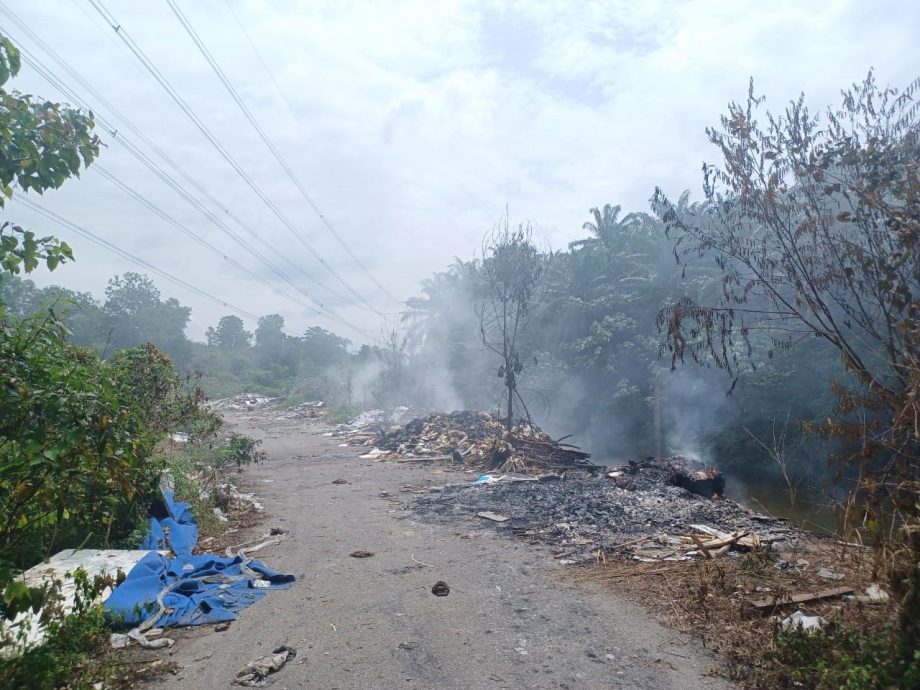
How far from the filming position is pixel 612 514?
9398 millimetres

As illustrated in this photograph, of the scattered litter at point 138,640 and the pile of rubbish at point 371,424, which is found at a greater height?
the pile of rubbish at point 371,424

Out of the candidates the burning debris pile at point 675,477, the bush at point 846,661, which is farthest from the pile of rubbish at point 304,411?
the bush at point 846,661

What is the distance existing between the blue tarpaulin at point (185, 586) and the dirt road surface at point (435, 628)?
0.76ft

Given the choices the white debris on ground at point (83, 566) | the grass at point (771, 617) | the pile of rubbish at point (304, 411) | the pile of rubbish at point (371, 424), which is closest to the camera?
the grass at point (771, 617)

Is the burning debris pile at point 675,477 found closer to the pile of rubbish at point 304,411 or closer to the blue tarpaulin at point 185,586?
the blue tarpaulin at point 185,586

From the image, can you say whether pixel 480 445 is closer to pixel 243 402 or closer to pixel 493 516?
pixel 493 516

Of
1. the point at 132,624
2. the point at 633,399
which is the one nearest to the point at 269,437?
the point at 633,399

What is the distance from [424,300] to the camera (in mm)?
39312

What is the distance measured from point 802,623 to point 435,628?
9.48ft

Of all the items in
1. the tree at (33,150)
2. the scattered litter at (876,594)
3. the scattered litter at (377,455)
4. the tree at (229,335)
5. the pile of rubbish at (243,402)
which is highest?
the tree at (229,335)

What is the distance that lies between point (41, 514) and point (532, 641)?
3662mm

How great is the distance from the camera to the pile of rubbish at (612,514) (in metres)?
7.40

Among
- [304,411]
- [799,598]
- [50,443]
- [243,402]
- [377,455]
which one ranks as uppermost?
[50,443]

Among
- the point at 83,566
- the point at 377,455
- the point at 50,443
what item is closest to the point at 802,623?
the point at 50,443
